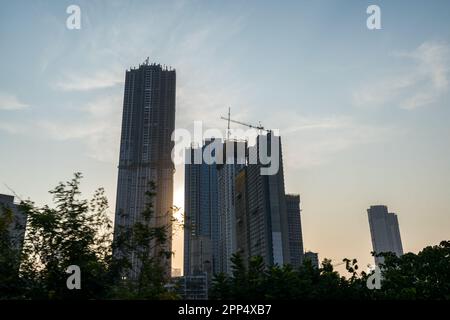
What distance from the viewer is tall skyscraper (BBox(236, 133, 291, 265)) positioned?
121 meters

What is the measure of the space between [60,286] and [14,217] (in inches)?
169

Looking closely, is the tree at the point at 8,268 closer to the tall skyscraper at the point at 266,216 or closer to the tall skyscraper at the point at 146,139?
the tall skyscraper at the point at 266,216

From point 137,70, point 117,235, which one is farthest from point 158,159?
point 117,235

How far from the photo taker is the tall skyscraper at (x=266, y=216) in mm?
121456

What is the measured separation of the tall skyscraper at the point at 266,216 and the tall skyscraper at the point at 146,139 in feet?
140

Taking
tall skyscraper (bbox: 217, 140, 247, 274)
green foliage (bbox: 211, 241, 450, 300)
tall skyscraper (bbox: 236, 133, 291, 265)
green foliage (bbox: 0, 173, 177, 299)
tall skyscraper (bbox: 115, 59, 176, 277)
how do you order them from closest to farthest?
green foliage (bbox: 0, 173, 177, 299) → green foliage (bbox: 211, 241, 450, 300) → tall skyscraper (bbox: 236, 133, 291, 265) → tall skyscraper (bbox: 115, 59, 176, 277) → tall skyscraper (bbox: 217, 140, 247, 274)

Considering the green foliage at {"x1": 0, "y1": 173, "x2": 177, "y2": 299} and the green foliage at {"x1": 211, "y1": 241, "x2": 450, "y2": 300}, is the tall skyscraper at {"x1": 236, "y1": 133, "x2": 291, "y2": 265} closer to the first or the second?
the green foliage at {"x1": 211, "y1": 241, "x2": 450, "y2": 300}

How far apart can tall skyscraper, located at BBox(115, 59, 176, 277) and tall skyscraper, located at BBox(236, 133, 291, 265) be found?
42.7 meters

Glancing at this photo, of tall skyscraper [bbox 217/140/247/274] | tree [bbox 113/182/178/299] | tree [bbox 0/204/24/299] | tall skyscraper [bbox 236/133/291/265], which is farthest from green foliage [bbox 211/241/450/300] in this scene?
tall skyscraper [bbox 217/140/247/274]

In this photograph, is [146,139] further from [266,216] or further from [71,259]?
[71,259]

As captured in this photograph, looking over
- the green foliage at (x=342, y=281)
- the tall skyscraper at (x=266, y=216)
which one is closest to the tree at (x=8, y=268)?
the green foliage at (x=342, y=281)

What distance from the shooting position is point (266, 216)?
12244cm

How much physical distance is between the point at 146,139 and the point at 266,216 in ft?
236
